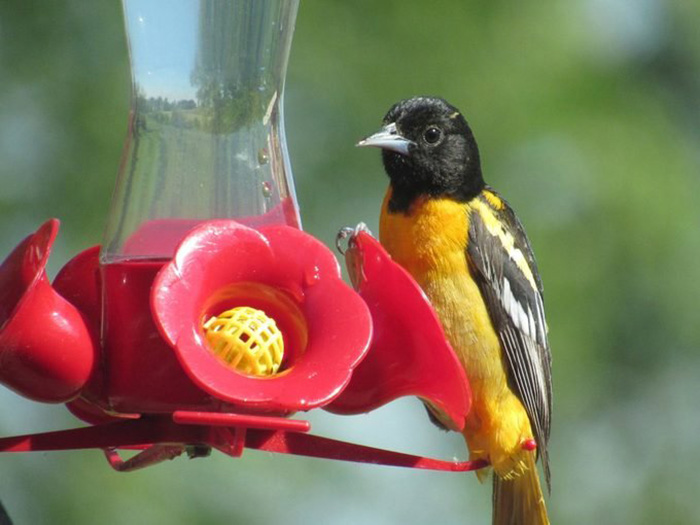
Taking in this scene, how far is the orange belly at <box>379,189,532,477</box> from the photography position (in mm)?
5039

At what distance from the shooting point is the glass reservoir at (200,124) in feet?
12.4

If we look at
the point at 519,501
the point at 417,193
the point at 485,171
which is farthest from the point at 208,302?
the point at 485,171

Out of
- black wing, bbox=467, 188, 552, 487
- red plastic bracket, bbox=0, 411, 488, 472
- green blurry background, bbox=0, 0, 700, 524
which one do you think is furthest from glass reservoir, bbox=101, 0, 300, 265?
green blurry background, bbox=0, 0, 700, 524

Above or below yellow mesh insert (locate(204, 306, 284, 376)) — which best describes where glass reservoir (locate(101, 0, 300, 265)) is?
above

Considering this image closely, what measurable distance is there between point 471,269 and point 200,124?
159cm

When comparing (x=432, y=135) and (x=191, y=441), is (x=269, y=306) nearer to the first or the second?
(x=191, y=441)

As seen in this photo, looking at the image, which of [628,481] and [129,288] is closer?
[129,288]

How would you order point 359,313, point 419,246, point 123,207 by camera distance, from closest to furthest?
point 359,313 < point 123,207 < point 419,246

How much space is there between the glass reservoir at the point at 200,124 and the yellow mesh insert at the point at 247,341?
0.36 m

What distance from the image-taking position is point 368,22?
9.59 meters

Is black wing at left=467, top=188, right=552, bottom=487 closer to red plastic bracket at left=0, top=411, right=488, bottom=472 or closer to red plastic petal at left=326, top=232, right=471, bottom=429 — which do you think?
red plastic petal at left=326, top=232, right=471, bottom=429

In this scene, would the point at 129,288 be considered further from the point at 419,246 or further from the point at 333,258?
the point at 419,246

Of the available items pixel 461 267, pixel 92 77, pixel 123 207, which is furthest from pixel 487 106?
pixel 123 207

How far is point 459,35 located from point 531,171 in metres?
1.09
